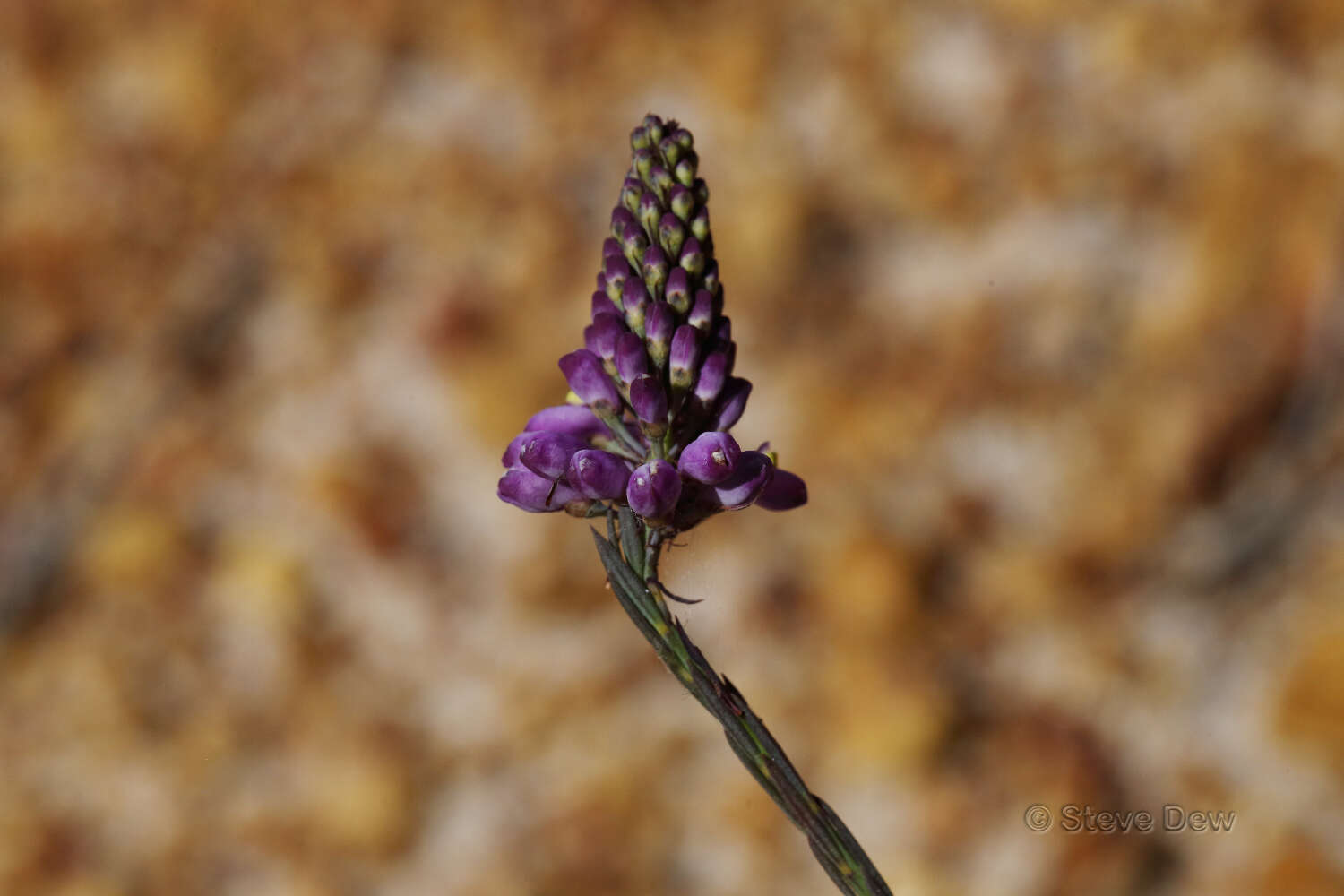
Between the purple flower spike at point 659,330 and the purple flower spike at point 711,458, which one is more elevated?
the purple flower spike at point 659,330

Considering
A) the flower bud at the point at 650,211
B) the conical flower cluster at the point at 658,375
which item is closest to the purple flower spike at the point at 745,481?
the conical flower cluster at the point at 658,375

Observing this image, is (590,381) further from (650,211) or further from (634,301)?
(650,211)

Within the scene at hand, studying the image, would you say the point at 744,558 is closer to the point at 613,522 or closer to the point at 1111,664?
the point at 1111,664

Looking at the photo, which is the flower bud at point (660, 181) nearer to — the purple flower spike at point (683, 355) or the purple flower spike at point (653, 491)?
the purple flower spike at point (683, 355)

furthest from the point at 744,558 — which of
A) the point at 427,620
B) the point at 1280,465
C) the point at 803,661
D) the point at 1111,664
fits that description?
the point at 1280,465

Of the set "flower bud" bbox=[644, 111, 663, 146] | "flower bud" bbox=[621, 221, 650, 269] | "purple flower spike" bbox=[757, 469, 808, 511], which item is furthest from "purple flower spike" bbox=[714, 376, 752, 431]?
"flower bud" bbox=[644, 111, 663, 146]

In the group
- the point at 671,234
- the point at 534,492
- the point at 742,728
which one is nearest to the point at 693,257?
the point at 671,234
